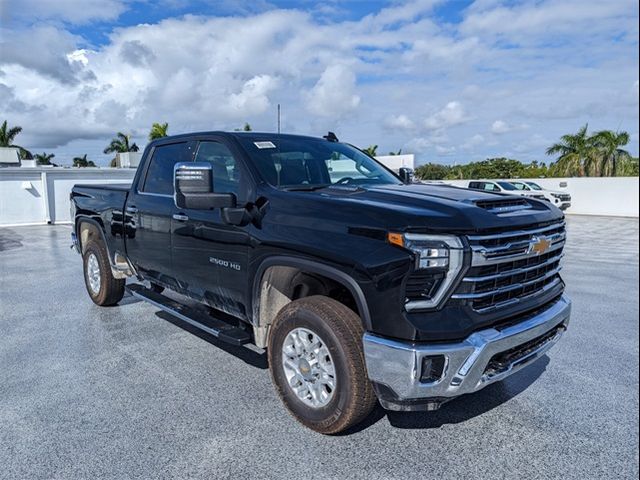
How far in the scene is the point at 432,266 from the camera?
8.60ft

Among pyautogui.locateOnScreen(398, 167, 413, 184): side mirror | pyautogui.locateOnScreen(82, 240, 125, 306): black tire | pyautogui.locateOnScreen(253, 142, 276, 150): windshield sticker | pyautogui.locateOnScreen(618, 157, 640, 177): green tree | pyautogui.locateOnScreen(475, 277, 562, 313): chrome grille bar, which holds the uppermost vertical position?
pyautogui.locateOnScreen(618, 157, 640, 177): green tree

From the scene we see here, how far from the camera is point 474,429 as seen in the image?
3.24 m

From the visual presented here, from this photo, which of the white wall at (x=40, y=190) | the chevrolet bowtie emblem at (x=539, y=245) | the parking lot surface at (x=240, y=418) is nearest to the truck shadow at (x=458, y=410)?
the parking lot surface at (x=240, y=418)

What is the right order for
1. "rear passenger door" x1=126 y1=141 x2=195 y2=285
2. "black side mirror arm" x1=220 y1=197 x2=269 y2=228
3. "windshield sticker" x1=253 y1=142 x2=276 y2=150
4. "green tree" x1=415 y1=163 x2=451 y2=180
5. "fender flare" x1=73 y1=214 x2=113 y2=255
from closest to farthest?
1. "black side mirror arm" x1=220 y1=197 x2=269 y2=228
2. "windshield sticker" x1=253 y1=142 x2=276 y2=150
3. "rear passenger door" x1=126 y1=141 x2=195 y2=285
4. "fender flare" x1=73 y1=214 x2=113 y2=255
5. "green tree" x1=415 y1=163 x2=451 y2=180

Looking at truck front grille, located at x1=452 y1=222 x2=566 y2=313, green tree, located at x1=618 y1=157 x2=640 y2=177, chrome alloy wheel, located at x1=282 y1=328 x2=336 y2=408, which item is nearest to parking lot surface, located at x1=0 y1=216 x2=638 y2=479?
chrome alloy wheel, located at x1=282 y1=328 x2=336 y2=408

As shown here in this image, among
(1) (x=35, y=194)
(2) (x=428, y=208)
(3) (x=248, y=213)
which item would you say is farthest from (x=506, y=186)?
(2) (x=428, y=208)

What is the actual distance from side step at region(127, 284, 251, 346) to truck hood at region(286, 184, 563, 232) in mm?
1141

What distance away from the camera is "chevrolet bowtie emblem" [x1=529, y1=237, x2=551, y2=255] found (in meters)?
3.04

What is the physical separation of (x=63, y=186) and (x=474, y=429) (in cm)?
1972

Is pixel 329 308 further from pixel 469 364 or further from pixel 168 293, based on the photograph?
pixel 168 293

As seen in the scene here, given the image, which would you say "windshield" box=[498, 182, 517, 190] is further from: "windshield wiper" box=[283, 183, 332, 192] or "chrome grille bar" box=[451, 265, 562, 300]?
"windshield wiper" box=[283, 183, 332, 192]

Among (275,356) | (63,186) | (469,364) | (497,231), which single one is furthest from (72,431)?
(63,186)

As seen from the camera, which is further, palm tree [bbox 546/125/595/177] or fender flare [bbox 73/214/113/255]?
palm tree [bbox 546/125/595/177]

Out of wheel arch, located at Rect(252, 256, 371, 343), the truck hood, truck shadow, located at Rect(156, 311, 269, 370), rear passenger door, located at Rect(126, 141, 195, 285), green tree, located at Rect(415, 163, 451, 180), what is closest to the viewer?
the truck hood
